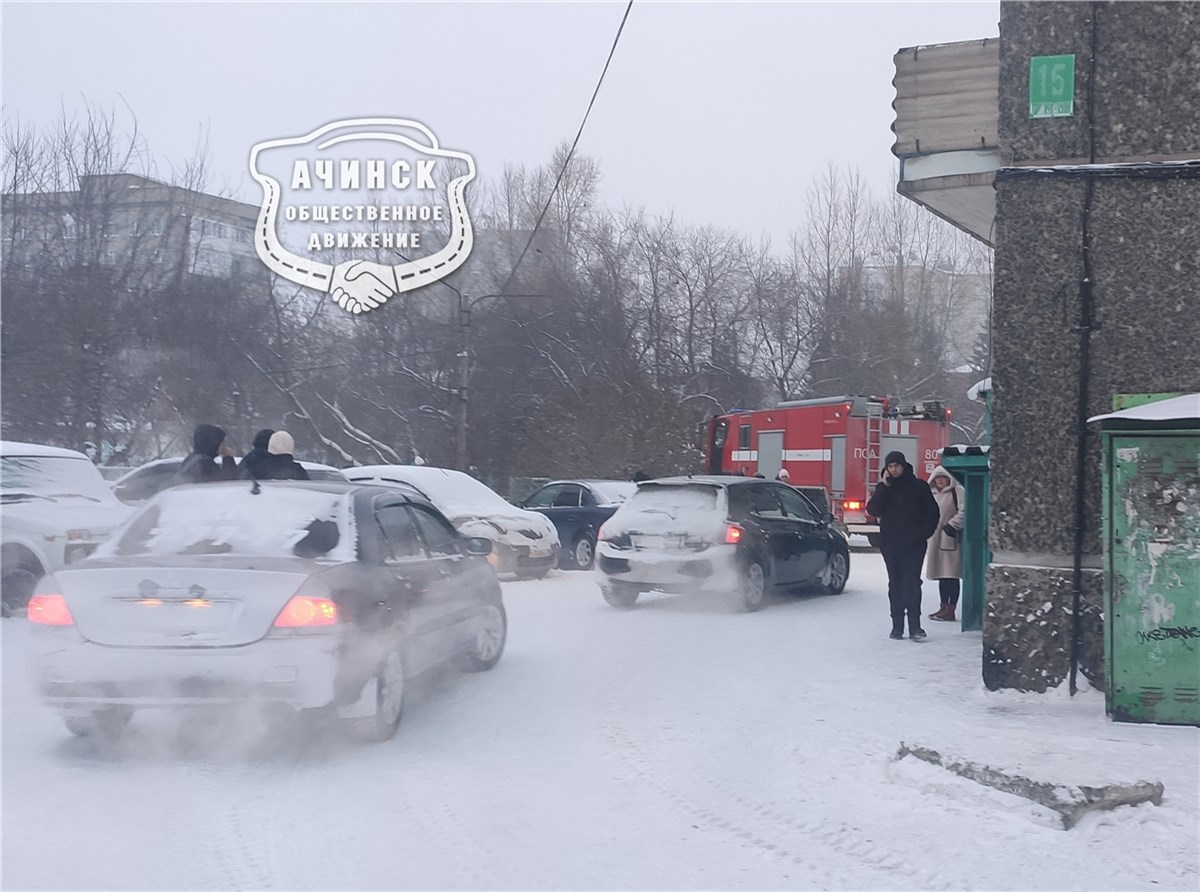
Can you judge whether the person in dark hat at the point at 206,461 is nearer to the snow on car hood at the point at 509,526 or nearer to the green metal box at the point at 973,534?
the snow on car hood at the point at 509,526

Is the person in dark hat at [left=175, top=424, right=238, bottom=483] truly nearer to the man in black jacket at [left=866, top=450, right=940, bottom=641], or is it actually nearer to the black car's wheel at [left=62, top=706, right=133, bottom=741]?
the black car's wheel at [left=62, top=706, right=133, bottom=741]

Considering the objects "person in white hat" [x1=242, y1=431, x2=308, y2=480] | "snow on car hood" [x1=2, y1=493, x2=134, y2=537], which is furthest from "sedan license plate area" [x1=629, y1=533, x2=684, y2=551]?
"snow on car hood" [x1=2, y1=493, x2=134, y2=537]

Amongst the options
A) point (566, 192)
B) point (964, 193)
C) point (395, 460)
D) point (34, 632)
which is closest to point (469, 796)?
point (34, 632)

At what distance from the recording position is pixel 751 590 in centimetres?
1216

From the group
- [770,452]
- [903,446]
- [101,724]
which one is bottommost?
[101,724]

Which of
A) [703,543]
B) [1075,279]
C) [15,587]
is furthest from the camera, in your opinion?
[703,543]

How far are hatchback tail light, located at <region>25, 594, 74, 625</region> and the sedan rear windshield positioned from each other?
37cm

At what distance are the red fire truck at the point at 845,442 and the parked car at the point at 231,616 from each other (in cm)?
1684

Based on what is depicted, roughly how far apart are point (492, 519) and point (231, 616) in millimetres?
9483

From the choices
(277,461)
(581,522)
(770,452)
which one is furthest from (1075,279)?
(770,452)

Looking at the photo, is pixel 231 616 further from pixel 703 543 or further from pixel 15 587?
pixel 703 543

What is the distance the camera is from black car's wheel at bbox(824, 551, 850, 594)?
14.0 meters

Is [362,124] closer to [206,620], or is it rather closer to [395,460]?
[395,460]

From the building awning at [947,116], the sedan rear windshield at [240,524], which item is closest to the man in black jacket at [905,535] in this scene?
the building awning at [947,116]
